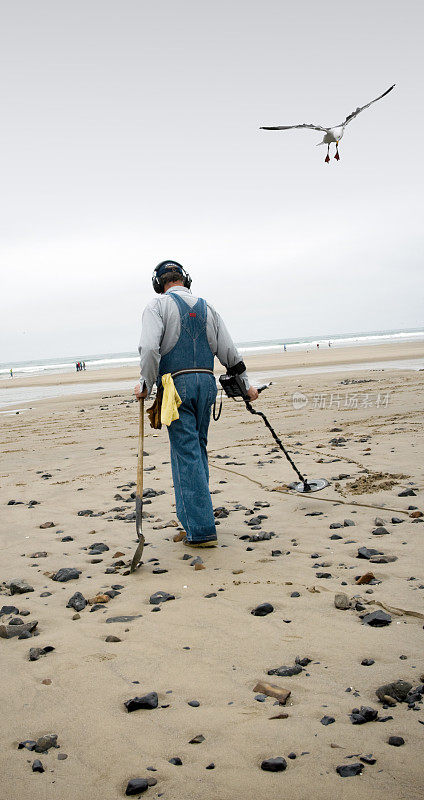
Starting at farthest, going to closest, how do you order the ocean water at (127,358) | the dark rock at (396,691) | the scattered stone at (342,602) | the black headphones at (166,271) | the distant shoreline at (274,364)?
the ocean water at (127,358), the distant shoreline at (274,364), the black headphones at (166,271), the scattered stone at (342,602), the dark rock at (396,691)

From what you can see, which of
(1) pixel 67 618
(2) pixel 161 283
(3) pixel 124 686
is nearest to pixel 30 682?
(3) pixel 124 686

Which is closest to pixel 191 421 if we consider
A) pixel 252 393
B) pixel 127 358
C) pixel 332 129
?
pixel 252 393

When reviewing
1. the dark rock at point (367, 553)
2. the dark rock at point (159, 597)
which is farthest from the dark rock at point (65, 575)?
the dark rock at point (367, 553)

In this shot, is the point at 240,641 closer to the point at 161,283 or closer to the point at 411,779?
the point at 411,779

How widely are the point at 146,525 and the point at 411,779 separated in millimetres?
4198

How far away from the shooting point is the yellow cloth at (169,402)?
5.18 m

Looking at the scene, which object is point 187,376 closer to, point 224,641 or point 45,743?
point 224,641

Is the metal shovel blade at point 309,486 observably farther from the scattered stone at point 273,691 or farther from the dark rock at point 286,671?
the scattered stone at point 273,691

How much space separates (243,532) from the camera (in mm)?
5727

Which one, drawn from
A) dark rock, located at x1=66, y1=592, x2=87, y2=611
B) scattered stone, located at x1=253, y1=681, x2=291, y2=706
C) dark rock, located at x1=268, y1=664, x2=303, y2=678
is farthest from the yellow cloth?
scattered stone, located at x1=253, y1=681, x2=291, y2=706

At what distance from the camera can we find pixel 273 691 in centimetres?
286

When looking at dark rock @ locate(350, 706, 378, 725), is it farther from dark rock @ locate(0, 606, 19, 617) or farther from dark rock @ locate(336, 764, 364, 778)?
dark rock @ locate(0, 606, 19, 617)

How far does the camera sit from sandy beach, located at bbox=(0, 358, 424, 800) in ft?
7.77

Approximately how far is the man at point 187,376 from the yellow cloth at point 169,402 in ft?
0.38
